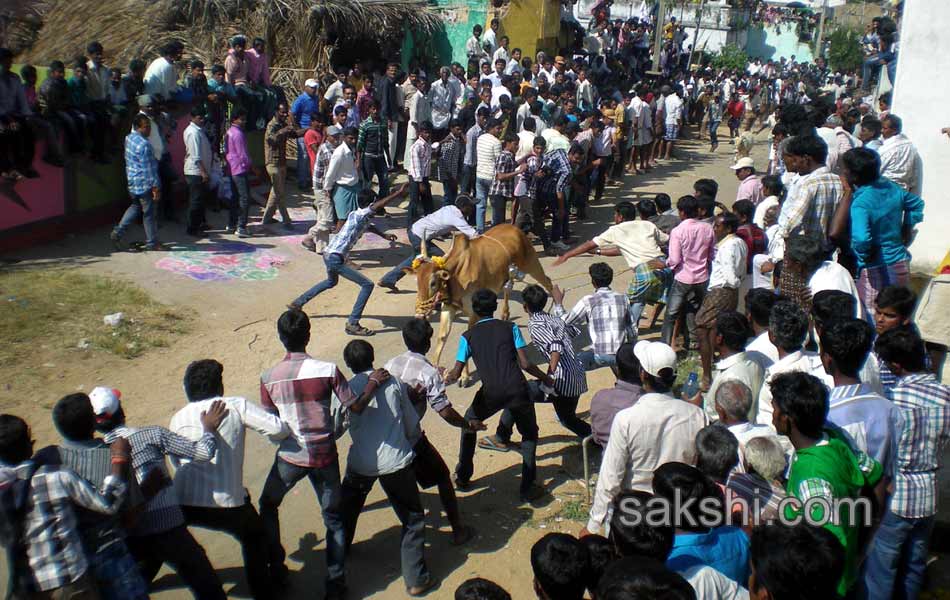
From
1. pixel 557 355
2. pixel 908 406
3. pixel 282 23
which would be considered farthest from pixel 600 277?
pixel 282 23

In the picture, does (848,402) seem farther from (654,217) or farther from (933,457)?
(654,217)

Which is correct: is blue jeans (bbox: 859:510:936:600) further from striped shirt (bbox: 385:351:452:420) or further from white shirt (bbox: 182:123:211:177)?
white shirt (bbox: 182:123:211:177)

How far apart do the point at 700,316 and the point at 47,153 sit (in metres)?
8.24

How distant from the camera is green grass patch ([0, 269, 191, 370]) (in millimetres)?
8461

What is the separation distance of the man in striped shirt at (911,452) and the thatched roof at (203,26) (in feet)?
45.9

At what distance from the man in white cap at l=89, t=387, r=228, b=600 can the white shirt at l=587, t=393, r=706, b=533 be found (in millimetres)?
2083

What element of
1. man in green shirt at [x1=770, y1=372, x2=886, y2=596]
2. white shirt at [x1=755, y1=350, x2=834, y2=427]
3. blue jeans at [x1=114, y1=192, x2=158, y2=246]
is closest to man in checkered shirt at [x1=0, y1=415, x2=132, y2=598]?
man in green shirt at [x1=770, y1=372, x2=886, y2=596]

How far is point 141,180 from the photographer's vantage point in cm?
1075

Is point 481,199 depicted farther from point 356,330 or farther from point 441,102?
point 356,330

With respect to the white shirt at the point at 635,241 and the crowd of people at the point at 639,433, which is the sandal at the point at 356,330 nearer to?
the crowd of people at the point at 639,433

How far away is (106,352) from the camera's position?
8477mm

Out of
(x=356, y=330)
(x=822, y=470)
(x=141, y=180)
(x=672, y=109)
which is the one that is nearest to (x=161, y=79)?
(x=141, y=180)

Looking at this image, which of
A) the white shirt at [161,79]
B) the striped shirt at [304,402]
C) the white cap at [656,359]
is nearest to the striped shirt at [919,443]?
the white cap at [656,359]

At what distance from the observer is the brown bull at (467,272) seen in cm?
852
